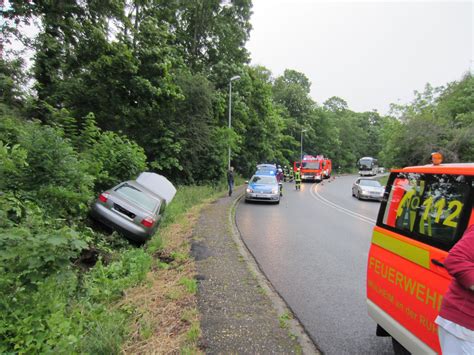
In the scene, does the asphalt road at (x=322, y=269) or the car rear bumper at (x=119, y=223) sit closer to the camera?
the asphalt road at (x=322, y=269)

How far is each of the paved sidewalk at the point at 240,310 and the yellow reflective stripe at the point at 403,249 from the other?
4.43ft

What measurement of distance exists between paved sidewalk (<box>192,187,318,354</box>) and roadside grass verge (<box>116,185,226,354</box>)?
16 centimetres

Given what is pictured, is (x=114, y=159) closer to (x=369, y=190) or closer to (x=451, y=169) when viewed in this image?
(x=451, y=169)

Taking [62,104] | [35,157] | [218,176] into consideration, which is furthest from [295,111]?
[35,157]

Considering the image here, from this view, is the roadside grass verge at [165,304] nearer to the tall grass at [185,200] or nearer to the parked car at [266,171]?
the tall grass at [185,200]

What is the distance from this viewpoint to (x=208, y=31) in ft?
85.5

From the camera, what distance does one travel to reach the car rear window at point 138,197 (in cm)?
788

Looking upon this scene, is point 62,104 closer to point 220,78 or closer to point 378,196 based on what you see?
point 220,78

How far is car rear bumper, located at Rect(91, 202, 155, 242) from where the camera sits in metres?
7.20

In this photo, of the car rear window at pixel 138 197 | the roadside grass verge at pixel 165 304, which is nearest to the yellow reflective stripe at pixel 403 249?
the roadside grass verge at pixel 165 304

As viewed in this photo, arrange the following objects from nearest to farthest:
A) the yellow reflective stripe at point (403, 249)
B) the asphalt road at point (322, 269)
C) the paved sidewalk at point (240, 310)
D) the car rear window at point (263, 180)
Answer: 1. the yellow reflective stripe at point (403, 249)
2. the paved sidewalk at point (240, 310)
3. the asphalt road at point (322, 269)
4. the car rear window at point (263, 180)

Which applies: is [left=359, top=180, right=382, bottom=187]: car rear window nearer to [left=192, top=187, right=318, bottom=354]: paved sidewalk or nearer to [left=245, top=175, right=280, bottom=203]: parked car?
[left=245, top=175, right=280, bottom=203]: parked car

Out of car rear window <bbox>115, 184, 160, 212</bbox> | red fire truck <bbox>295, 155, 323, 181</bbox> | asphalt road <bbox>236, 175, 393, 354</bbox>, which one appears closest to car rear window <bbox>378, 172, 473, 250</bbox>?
asphalt road <bbox>236, 175, 393, 354</bbox>

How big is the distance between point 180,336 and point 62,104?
13.1 m
